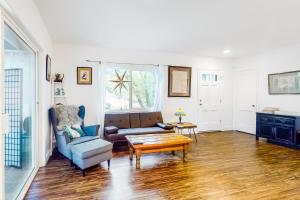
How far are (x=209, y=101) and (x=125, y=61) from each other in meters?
2.97

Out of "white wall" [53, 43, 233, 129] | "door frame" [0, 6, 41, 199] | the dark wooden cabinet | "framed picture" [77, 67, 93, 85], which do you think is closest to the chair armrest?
"door frame" [0, 6, 41, 199]

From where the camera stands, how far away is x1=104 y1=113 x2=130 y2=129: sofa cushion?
4.82m

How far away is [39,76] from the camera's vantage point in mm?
3238

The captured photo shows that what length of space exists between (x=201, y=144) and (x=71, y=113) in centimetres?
308

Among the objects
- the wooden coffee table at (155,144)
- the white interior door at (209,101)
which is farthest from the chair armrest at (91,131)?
the white interior door at (209,101)

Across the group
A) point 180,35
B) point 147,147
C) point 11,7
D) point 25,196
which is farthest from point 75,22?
point 25,196

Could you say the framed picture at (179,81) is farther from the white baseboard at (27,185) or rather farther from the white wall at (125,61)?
the white baseboard at (27,185)

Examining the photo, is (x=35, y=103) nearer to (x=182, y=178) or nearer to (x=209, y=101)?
(x=182, y=178)

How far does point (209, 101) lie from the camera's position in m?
6.32

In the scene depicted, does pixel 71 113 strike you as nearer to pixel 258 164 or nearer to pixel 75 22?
pixel 75 22

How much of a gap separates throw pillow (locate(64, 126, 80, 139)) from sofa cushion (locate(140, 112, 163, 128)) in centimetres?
179

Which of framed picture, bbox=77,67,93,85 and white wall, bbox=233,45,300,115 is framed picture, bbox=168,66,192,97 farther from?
framed picture, bbox=77,67,93,85

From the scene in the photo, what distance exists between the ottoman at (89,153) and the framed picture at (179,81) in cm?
298

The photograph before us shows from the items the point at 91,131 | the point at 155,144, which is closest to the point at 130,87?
the point at 91,131
